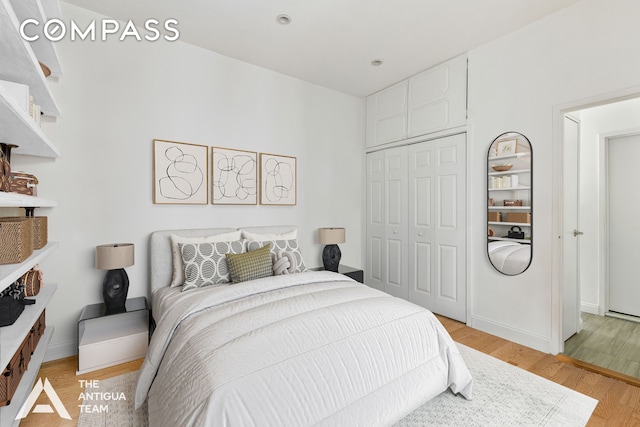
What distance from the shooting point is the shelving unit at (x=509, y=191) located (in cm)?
270

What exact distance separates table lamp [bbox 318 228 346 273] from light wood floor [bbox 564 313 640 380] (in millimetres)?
2299

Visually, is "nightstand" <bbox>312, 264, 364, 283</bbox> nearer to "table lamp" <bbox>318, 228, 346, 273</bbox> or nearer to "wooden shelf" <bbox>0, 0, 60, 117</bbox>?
"table lamp" <bbox>318, 228, 346, 273</bbox>

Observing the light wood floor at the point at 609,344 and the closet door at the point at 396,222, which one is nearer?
the light wood floor at the point at 609,344

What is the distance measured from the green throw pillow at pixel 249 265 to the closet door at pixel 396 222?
6.03 ft

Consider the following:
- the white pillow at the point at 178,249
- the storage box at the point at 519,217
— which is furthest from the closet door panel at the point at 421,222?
the white pillow at the point at 178,249

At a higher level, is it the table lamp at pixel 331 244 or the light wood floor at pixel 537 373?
the table lamp at pixel 331 244

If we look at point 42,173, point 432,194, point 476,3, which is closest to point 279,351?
point 42,173

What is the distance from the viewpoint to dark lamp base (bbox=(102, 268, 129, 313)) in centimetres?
241

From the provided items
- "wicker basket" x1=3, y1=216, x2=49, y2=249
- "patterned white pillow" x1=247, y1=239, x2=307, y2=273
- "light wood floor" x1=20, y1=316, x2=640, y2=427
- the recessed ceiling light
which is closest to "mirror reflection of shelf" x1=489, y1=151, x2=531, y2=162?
"light wood floor" x1=20, y1=316, x2=640, y2=427

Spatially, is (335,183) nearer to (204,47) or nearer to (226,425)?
(204,47)

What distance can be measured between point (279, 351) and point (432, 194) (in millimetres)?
2621

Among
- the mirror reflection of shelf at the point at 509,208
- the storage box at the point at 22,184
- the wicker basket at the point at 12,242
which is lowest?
the wicker basket at the point at 12,242

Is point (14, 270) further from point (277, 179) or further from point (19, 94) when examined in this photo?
point (277, 179)

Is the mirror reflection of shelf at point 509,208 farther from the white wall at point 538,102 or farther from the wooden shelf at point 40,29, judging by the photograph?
the wooden shelf at point 40,29
